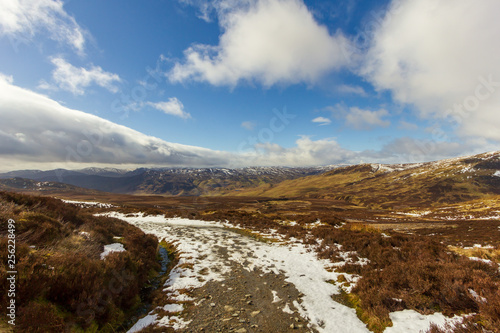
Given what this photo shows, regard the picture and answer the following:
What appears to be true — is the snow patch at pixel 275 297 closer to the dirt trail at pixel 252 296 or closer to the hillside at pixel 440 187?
the dirt trail at pixel 252 296

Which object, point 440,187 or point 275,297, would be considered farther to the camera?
point 440,187

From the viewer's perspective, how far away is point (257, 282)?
9.91 m

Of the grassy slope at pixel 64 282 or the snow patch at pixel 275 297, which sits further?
the snow patch at pixel 275 297

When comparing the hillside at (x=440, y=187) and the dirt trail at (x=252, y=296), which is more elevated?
the dirt trail at (x=252, y=296)

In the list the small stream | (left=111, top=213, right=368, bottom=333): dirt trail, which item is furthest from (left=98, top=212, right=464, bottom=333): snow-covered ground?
the small stream

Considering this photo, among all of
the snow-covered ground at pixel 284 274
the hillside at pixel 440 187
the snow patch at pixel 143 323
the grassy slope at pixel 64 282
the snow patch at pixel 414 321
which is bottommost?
the hillside at pixel 440 187

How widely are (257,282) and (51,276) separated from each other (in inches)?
319

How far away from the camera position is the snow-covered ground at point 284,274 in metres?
6.50

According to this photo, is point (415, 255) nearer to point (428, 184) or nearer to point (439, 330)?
point (439, 330)

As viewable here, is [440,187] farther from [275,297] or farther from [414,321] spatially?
[275,297]

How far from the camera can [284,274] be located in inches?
428

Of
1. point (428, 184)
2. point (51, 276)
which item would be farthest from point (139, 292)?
point (428, 184)

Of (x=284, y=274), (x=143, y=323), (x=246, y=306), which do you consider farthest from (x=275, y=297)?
(x=143, y=323)

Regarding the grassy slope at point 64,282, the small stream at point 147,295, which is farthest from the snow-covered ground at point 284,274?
the grassy slope at point 64,282
